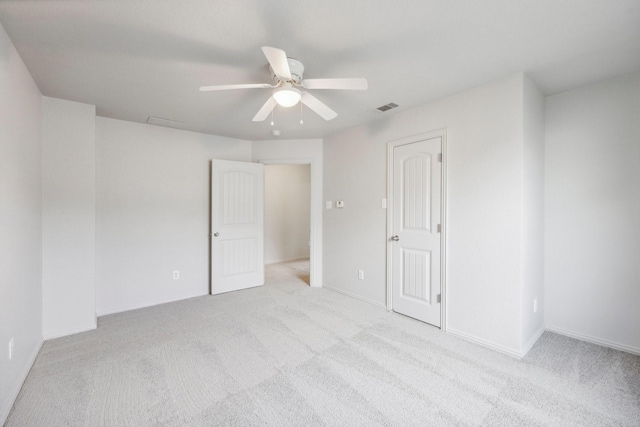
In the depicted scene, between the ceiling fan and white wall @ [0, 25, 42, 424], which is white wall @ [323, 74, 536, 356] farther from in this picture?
white wall @ [0, 25, 42, 424]

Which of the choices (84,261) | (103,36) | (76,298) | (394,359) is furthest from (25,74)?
(394,359)

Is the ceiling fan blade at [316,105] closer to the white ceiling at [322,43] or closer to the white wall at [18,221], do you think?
the white ceiling at [322,43]

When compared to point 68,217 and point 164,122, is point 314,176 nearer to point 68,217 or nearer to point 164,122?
point 164,122

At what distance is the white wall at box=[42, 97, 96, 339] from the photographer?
260 centimetres

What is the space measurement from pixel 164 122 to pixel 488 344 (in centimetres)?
428

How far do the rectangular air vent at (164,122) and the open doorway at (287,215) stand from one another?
2.53 metres

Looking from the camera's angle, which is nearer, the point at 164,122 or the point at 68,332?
the point at 68,332

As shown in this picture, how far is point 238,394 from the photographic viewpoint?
1797 mm

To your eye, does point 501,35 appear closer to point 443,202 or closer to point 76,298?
point 443,202

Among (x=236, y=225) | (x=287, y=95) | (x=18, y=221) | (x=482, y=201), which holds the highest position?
(x=287, y=95)

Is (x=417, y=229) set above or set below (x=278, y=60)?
below

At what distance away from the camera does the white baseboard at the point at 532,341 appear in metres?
2.27

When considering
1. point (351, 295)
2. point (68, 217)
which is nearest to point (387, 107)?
point (351, 295)

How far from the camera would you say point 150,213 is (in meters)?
3.46
